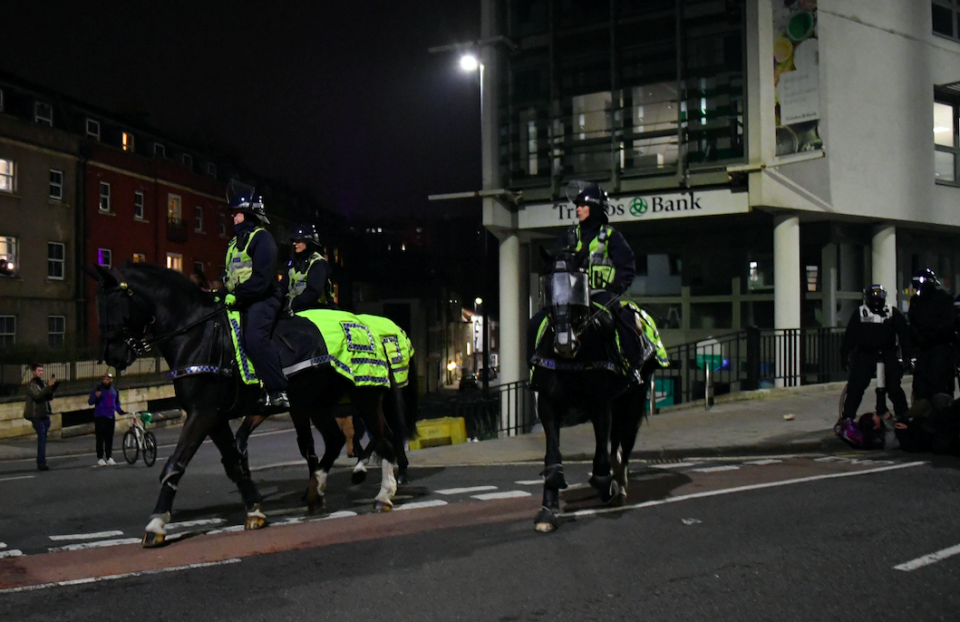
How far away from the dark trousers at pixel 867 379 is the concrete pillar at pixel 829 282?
9.49 meters

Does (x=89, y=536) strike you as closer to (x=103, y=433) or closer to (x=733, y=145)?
(x=103, y=433)

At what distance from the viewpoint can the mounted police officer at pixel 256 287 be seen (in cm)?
779

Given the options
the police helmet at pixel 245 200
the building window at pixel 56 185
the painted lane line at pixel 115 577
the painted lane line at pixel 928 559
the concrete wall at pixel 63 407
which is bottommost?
the concrete wall at pixel 63 407

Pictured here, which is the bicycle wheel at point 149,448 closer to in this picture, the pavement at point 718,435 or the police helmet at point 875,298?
the pavement at point 718,435

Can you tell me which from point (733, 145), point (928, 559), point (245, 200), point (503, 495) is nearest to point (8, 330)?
point (733, 145)

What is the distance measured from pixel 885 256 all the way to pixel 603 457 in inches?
705

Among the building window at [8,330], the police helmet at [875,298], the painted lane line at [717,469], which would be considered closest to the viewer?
the painted lane line at [717,469]

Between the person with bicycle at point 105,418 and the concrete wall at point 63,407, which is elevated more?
the person with bicycle at point 105,418

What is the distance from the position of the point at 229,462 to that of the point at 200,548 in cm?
103

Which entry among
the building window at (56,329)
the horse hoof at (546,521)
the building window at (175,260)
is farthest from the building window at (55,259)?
the horse hoof at (546,521)

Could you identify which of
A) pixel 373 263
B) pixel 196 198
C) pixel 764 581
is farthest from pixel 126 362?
pixel 373 263

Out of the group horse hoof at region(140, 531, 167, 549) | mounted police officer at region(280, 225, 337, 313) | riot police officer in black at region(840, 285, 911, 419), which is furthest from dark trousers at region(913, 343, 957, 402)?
horse hoof at region(140, 531, 167, 549)

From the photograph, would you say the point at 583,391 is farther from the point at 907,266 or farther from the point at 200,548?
the point at 907,266

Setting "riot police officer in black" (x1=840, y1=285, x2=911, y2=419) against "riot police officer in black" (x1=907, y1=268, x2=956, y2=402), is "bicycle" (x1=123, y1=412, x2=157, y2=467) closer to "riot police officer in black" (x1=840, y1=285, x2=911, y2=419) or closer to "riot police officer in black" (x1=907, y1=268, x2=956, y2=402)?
"riot police officer in black" (x1=840, y1=285, x2=911, y2=419)
